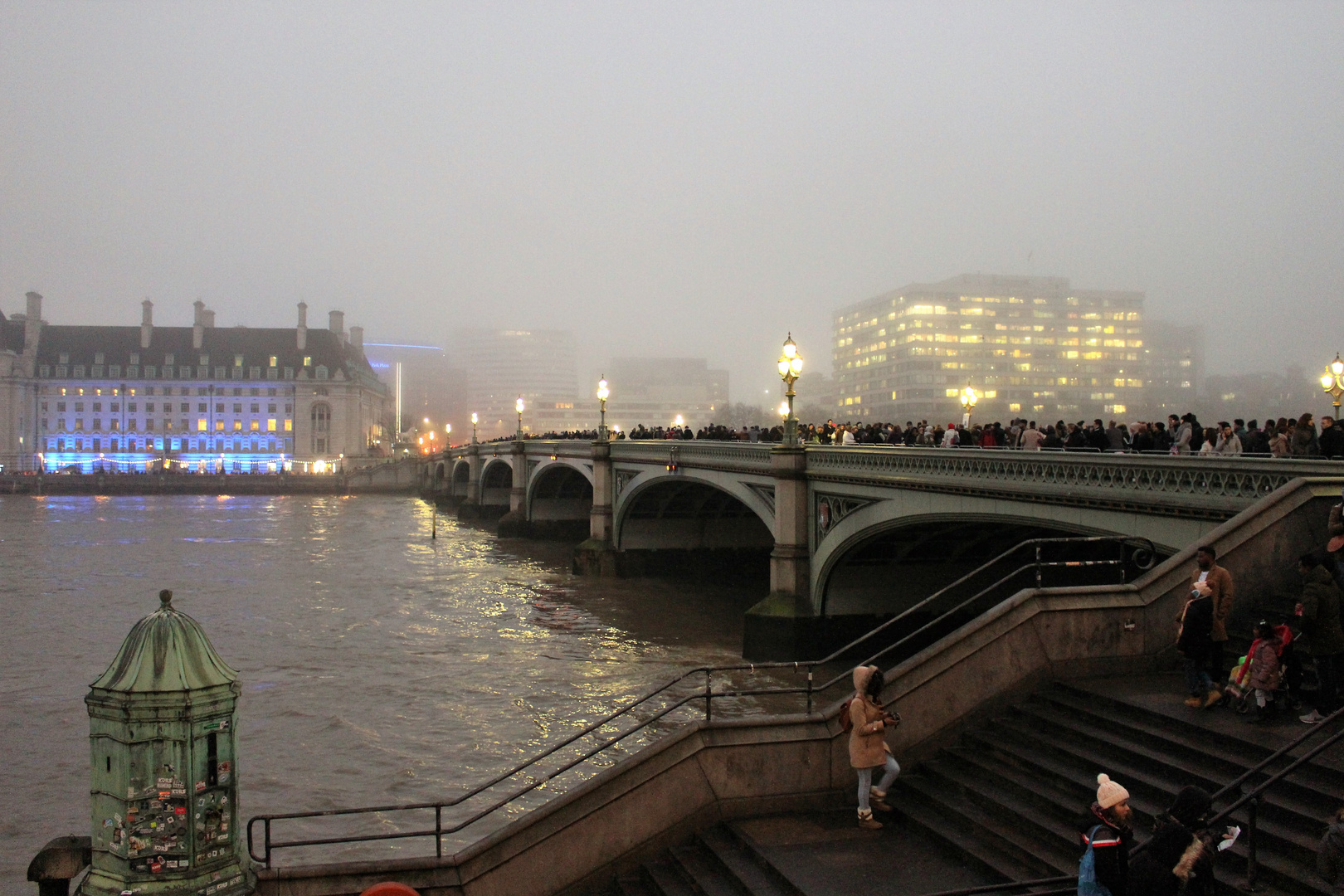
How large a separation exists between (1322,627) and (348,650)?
2434 cm

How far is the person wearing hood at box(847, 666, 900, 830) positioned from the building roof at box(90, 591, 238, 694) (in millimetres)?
5470

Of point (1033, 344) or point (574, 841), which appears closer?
point (574, 841)

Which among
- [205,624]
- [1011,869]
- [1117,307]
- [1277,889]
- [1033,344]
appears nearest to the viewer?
[1277,889]

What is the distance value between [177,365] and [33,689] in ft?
447

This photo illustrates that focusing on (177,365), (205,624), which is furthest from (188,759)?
(177,365)

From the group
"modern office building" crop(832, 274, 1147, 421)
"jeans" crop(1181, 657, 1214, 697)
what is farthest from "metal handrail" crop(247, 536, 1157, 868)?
"modern office building" crop(832, 274, 1147, 421)

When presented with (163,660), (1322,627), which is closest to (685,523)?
(1322,627)

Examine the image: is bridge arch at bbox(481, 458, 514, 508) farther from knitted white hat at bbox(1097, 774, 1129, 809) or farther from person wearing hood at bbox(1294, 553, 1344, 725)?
knitted white hat at bbox(1097, 774, 1129, 809)

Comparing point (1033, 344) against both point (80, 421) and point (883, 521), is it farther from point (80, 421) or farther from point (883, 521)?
point (80, 421)

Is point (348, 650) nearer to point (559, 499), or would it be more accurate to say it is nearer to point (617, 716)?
point (617, 716)

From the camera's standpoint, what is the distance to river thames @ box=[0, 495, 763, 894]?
1753 cm

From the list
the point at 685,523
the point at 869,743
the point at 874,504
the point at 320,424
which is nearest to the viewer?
the point at 869,743

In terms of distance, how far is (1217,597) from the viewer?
31.6 feet

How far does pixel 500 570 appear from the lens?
47.0m
